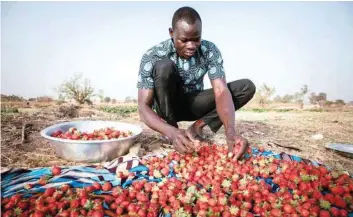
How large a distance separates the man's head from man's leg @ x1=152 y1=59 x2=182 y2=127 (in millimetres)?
288

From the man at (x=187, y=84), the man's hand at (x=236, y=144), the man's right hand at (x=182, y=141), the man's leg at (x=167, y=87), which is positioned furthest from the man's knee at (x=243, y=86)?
the man's right hand at (x=182, y=141)

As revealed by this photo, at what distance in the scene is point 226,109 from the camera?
285cm

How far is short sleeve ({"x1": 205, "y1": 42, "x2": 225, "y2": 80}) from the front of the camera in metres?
3.09

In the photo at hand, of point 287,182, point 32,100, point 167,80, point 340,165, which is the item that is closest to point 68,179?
point 167,80

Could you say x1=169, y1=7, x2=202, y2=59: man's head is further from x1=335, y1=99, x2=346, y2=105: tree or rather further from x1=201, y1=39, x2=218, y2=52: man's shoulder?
x1=335, y1=99, x2=346, y2=105: tree

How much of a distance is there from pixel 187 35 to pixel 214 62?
0.63 metres

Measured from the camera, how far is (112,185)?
6.92 feet

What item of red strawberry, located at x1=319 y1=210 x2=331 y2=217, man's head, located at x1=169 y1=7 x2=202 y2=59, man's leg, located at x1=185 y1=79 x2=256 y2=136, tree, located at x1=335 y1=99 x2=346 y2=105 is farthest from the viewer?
tree, located at x1=335 y1=99 x2=346 y2=105

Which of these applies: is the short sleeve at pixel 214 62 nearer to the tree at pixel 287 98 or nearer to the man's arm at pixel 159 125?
the man's arm at pixel 159 125

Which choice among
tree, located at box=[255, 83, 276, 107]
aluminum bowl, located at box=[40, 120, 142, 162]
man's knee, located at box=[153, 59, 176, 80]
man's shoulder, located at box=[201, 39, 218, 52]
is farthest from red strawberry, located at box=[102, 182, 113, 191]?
tree, located at box=[255, 83, 276, 107]

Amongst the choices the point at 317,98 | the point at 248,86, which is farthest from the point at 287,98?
the point at 248,86

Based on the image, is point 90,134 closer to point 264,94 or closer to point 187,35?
point 187,35

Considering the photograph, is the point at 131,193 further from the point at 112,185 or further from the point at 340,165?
the point at 340,165

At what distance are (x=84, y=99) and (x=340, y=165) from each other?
30.2ft
